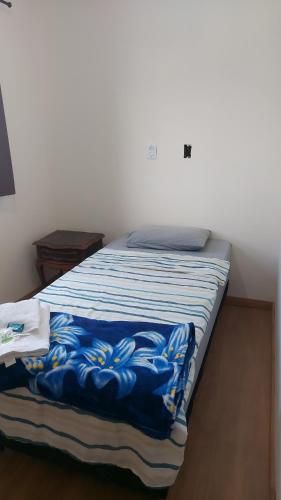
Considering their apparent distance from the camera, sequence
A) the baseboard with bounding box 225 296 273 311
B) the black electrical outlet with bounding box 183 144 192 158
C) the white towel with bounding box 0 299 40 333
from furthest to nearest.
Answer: the baseboard with bounding box 225 296 273 311 → the black electrical outlet with bounding box 183 144 192 158 → the white towel with bounding box 0 299 40 333

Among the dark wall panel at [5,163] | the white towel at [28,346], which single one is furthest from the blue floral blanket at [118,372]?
the dark wall panel at [5,163]

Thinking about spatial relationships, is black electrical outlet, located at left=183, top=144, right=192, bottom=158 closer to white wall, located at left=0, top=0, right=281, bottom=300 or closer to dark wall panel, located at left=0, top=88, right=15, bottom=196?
white wall, located at left=0, top=0, right=281, bottom=300

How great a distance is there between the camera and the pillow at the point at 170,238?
2436 millimetres

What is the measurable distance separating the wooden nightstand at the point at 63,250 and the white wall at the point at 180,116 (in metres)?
0.35

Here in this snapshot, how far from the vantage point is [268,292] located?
2656 mm

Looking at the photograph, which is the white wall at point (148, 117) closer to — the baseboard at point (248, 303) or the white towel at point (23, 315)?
the baseboard at point (248, 303)

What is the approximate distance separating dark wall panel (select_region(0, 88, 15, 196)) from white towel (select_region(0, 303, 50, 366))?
143cm

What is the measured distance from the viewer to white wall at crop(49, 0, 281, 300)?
7.50 ft

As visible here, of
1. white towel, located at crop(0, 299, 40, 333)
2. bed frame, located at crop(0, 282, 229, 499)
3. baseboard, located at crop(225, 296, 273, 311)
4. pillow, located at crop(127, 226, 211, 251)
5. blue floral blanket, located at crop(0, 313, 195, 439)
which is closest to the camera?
blue floral blanket, located at crop(0, 313, 195, 439)

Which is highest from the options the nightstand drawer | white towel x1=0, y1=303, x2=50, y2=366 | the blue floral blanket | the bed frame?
white towel x1=0, y1=303, x2=50, y2=366

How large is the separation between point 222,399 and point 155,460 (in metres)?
0.82

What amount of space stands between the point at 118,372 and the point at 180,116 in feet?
6.76

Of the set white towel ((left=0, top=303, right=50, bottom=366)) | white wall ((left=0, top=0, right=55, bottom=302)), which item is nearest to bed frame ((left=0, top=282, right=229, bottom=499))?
white towel ((left=0, top=303, right=50, bottom=366))

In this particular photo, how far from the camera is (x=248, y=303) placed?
273cm
